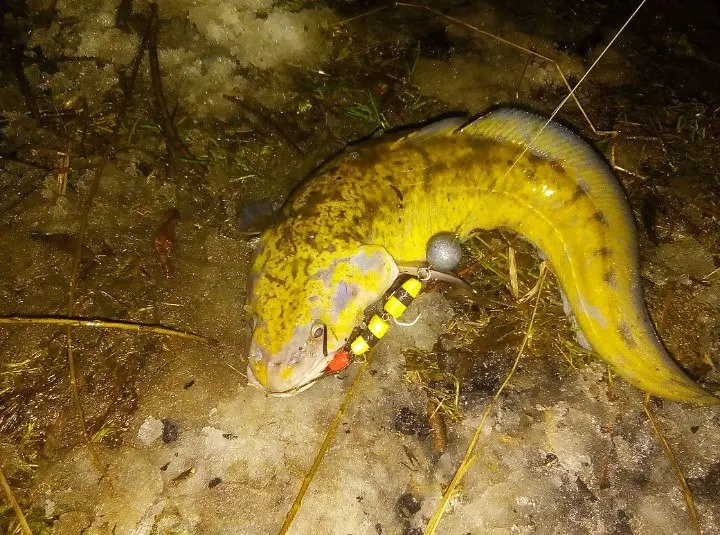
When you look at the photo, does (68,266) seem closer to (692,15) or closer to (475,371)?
(475,371)

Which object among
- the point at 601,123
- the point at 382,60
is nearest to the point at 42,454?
the point at 382,60

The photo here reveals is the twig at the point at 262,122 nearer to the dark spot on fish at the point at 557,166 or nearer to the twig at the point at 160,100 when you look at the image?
the twig at the point at 160,100

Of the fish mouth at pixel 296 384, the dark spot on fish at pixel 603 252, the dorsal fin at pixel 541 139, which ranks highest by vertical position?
the dorsal fin at pixel 541 139

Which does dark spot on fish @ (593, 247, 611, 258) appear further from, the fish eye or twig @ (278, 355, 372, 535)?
the fish eye

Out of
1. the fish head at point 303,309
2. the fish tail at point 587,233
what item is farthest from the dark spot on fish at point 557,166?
the fish head at point 303,309

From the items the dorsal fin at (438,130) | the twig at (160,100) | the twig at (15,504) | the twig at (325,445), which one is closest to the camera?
the twig at (15,504)

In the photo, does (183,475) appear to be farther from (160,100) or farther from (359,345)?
(160,100)
